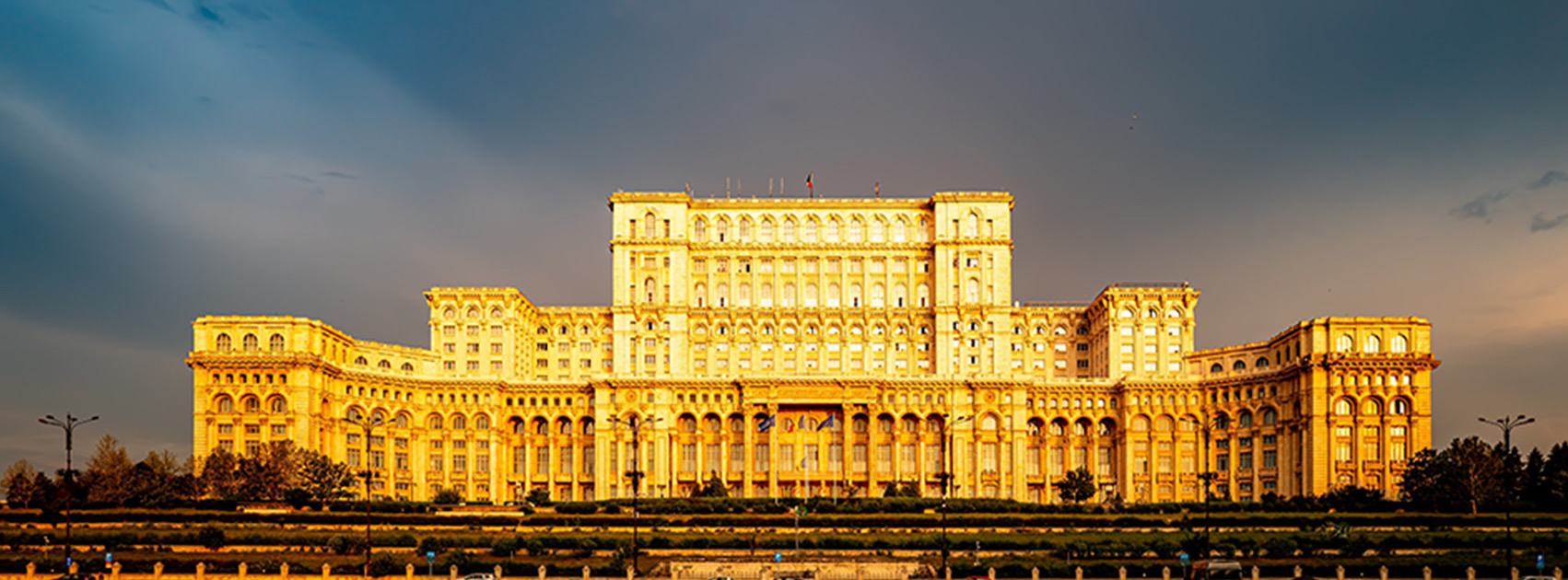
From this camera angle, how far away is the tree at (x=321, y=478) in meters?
123

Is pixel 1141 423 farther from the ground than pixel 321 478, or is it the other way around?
pixel 1141 423

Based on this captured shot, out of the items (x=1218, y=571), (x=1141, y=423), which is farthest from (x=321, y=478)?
(x=1141, y=423)

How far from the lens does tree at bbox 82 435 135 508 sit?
112625 mm

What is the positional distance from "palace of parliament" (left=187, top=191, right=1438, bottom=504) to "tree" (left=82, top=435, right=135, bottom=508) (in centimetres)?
1959

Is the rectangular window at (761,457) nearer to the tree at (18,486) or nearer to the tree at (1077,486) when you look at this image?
the tree at (1077,486)

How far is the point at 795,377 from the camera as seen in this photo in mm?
150000

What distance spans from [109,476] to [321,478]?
1780 cm

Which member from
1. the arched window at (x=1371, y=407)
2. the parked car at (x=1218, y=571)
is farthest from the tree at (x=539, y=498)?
the arched window at (x=1371, y=407)

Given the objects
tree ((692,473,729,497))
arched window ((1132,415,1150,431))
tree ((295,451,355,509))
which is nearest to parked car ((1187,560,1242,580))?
tree ((692,473,729,497))

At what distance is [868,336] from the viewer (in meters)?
160

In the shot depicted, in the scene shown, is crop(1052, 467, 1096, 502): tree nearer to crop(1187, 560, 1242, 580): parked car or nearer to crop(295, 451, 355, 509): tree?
crop(1187, 560, 1242, 580): parked car

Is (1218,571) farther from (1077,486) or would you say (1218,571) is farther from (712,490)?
(712,490)

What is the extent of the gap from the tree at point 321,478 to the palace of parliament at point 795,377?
8758 millimetres

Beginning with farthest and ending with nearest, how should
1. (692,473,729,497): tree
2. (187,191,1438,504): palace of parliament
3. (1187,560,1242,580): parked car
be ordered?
(187,191,1438,504): palace of parliament
(692,473,729,497): tree
(1187,560,1242,580): parked car
